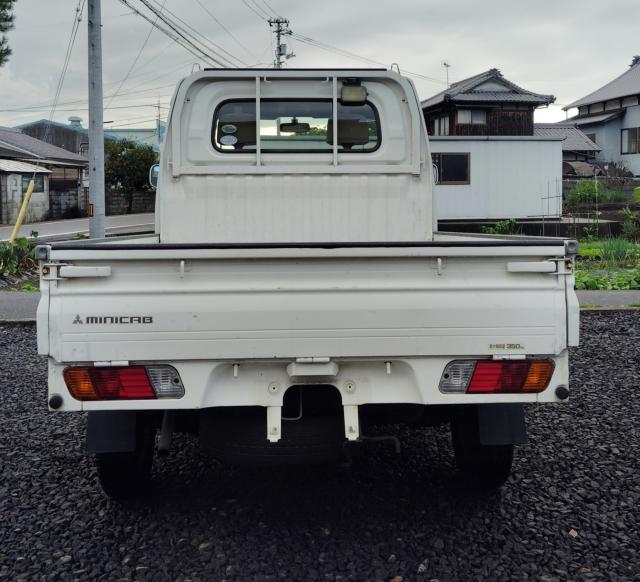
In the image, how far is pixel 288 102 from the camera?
482cm

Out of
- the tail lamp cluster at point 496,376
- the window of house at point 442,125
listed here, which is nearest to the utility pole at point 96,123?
the tail lamp cluster at point 496,376

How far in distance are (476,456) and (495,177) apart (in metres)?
23.4

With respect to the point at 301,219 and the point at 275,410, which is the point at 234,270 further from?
the point at 301,219

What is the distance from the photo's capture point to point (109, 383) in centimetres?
300

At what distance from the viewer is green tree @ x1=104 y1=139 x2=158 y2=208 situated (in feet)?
146

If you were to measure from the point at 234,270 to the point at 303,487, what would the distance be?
1549 mm

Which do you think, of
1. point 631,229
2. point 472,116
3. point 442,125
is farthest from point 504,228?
point 442,125

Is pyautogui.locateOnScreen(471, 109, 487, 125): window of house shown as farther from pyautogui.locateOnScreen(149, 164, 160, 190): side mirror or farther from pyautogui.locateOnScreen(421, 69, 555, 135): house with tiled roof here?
pyautogui.locateOnScreen(149, 164, 160, 190): side mirror

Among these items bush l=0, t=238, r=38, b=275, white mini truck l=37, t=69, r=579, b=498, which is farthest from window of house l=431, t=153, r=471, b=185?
white mini truck l=37, t=69, r=579, b=498

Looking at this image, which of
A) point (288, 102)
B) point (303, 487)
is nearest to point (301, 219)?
point (288, 102)

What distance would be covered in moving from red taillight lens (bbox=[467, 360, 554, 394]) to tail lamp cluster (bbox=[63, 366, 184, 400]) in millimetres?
1217

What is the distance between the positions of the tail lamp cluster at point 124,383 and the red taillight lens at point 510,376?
122 cm

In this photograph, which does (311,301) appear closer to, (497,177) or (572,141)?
(497,177)

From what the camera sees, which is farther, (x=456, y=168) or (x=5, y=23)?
(x=456, y=168)
